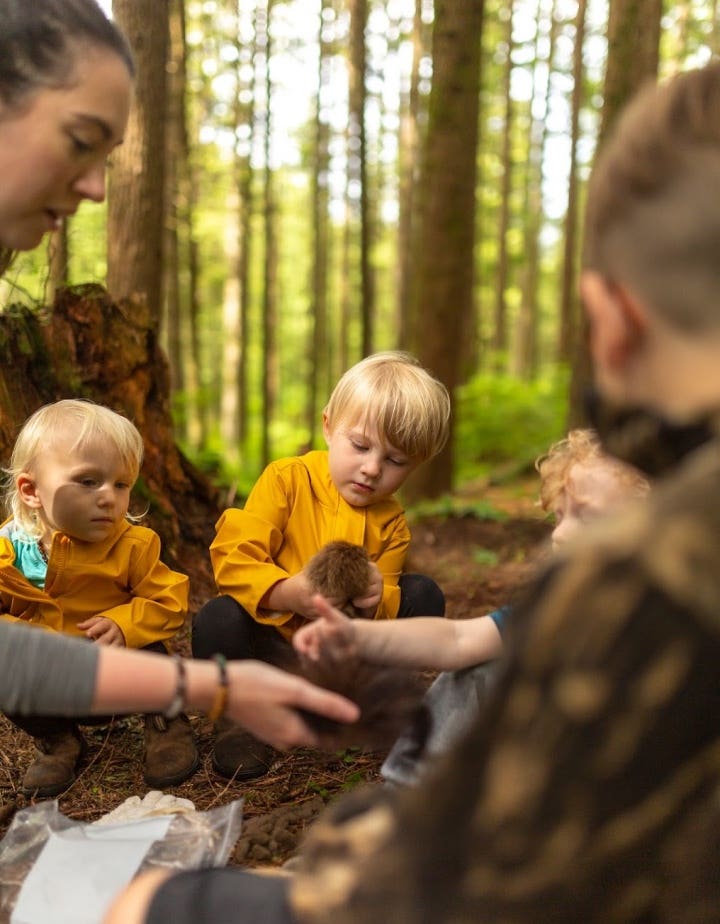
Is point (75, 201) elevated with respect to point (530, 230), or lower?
lower

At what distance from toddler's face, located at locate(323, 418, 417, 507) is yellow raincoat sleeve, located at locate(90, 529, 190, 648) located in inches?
28.3

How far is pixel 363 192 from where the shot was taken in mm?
10305

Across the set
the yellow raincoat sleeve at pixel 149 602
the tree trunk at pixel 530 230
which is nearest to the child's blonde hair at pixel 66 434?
the yellow raincoat sleeve at pixel 149 602

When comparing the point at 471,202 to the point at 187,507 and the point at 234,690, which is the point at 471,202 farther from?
the point at 234,690

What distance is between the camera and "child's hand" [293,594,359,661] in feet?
7.04

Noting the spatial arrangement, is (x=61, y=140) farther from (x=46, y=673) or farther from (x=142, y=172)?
(x=142, y=172)

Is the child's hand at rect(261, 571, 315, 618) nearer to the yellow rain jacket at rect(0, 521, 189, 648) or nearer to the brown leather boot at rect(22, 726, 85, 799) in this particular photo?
the yellow rain jacket at rect(0, 521, 189, 648)

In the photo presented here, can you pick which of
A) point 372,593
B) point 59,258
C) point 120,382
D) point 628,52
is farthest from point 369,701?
point 628,52

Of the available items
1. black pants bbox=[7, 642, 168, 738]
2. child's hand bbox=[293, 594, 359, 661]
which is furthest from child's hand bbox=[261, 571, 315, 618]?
child's hand bbox=[293, 594, 359, 661]

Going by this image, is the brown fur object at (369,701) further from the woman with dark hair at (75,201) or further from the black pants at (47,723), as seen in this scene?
the black pants at (47,723)

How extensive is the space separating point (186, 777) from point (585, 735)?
2249 mm

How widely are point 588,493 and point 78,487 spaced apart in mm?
1684

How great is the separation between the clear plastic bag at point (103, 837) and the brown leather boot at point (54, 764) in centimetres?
42

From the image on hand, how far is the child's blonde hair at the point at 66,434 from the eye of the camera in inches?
116
